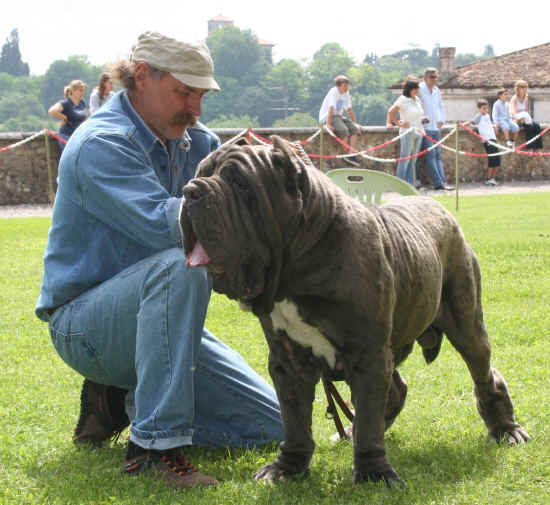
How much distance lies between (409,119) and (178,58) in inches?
538

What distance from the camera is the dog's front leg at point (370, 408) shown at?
121 inches

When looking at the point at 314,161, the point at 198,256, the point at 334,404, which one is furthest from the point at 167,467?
the point at 314,161

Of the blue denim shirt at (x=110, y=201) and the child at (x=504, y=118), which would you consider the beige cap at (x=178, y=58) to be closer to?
the blue denim shirt at (x=110, y=201)

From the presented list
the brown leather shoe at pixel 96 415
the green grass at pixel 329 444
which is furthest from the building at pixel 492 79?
the brown leather shoe at pixel 96 415

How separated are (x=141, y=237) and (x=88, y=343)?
0.58 metres

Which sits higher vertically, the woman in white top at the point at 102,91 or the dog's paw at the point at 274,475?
the woman in white top at the point at 102,91

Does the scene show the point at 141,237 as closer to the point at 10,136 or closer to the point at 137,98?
the point at 137,98

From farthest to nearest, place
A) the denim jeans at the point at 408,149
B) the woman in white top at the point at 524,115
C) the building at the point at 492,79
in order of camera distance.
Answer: the building at the point at 492,79 < the woman in white top at the point at 524,115 < the denim jeans at the point at 408,149

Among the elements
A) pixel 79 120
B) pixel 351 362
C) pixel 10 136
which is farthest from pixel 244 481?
pixel 10 136

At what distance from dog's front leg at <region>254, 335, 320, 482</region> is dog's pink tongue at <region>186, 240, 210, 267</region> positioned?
0.61 m

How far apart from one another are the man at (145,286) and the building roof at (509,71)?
36.7 meters

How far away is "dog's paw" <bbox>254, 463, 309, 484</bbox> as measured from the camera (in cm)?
341

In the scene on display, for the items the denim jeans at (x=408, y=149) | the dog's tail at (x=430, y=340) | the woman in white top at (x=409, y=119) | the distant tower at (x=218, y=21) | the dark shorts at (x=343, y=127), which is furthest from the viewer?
the distant tower at (x=218, y=21)

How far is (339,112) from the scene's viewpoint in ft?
59.3
